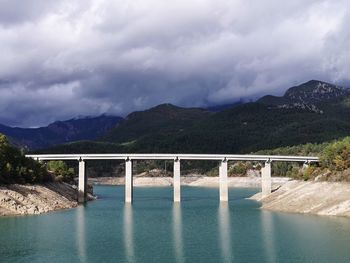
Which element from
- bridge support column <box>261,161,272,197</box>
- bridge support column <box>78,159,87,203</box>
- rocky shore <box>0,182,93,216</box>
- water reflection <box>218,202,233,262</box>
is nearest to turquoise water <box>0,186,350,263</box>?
water reflection <box>218,202,233,262</box>

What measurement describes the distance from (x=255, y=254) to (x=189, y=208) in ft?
182

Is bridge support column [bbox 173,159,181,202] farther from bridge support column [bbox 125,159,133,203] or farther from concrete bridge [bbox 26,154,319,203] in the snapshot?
bridge support column [bbox 125,159,133,203]

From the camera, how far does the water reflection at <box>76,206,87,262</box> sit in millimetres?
61441

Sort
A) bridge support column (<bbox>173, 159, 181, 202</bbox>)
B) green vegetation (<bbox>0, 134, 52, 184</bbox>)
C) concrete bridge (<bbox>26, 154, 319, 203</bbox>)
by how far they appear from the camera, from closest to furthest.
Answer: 1. green vegetation (<bbox>0, 134, 52, 184</bbox>)
2. concrete bridge (<bbox>26, 154, 319, 203</bbox>)
3. bridge support column (<bbox>173, 159, 181, 202</bbox>)

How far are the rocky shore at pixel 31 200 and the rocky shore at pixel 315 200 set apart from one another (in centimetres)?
4143

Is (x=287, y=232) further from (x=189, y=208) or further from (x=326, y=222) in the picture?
(x=189, y=208)

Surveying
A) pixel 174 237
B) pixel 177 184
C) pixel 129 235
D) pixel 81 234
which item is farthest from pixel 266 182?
pixel 81 234

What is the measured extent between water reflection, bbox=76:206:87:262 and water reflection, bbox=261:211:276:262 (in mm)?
19944

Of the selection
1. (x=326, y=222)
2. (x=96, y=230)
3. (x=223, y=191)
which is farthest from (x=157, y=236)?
(x=223, y=191)

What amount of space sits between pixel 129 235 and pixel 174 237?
21.4ft

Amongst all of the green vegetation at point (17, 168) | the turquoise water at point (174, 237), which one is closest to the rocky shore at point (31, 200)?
the green vegetation at point (17, 168)

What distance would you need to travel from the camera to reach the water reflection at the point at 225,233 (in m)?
60.7

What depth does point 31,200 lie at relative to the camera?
330 ft

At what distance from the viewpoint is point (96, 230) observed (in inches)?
3145
